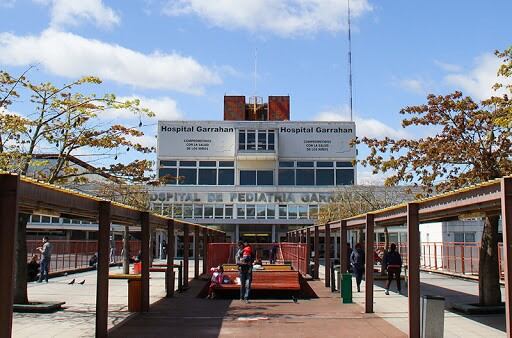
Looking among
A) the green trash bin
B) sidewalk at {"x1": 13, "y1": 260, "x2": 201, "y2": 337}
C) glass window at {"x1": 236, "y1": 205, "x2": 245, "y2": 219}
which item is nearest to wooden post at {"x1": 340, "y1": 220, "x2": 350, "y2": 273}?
the green trash bin

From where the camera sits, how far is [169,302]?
1786cm

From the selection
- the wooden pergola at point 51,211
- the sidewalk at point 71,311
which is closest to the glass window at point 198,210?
the sidewalk at point 71,311

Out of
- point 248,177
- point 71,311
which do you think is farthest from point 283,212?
point 71,311

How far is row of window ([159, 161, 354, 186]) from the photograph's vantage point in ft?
193

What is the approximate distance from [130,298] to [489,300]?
29.7 feet

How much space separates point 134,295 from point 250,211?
129 feet

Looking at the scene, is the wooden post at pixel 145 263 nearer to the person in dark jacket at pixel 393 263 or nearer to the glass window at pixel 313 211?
the person in dark jacket at pixel 393 263

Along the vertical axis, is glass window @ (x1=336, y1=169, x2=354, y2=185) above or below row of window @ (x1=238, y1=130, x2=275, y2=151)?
below

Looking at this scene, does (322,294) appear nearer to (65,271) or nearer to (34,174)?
(34,174)

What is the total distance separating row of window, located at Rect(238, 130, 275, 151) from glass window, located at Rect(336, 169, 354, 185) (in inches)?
272

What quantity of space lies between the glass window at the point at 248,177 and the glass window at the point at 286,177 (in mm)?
2639

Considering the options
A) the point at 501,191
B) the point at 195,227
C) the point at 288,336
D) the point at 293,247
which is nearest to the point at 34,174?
the point at 288,336

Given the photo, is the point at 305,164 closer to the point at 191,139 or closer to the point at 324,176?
the point at 324,176

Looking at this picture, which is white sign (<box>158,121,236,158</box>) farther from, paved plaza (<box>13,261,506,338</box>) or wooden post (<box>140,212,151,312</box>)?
wooden post (<box>140,212,151,312</box>)
